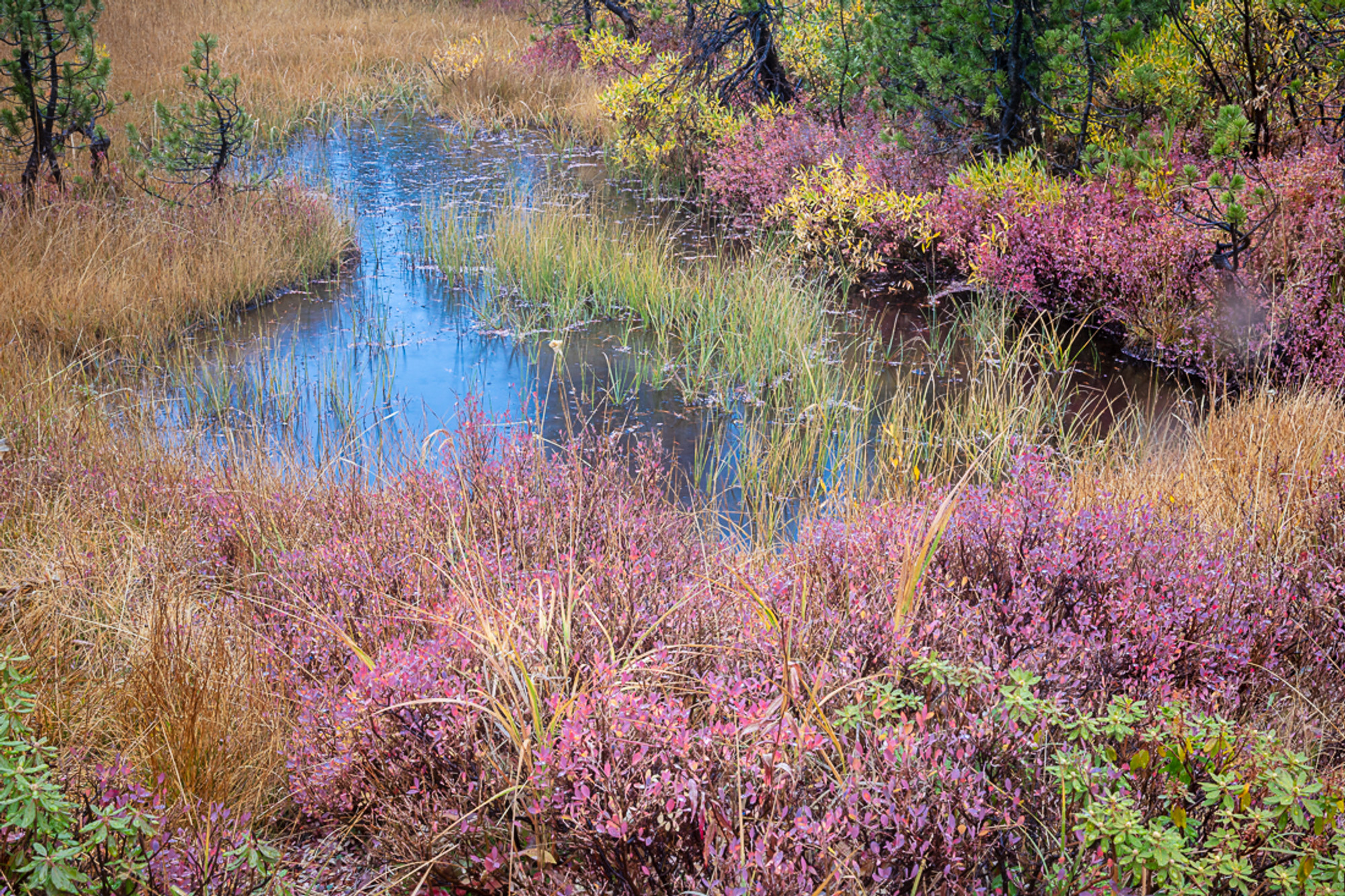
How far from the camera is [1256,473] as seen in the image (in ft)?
11.8

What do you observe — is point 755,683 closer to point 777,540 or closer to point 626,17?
point 777,540

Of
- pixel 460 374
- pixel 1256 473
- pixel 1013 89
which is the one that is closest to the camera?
pixel 1256 473

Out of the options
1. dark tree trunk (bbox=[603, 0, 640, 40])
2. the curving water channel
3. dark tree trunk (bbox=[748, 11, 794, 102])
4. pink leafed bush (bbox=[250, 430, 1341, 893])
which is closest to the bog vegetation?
pink leafed bush (bbox=[250, 430, 1341, 893])

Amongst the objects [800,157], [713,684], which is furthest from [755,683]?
[800,157]

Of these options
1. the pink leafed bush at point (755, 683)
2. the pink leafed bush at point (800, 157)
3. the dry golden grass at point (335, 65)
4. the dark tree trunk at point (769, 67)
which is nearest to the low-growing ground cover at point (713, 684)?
the pink leafed bush at point (755, 683)

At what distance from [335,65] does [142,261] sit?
9636 mm

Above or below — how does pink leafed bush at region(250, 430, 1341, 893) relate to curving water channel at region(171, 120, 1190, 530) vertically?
above

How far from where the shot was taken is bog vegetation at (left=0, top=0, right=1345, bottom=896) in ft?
5.77

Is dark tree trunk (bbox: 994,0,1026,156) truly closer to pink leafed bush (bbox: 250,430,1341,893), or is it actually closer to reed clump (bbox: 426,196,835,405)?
reed clump (bbox: 426,196,835,405)

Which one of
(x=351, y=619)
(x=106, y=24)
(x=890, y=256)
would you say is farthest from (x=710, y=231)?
(x=106, y=24)

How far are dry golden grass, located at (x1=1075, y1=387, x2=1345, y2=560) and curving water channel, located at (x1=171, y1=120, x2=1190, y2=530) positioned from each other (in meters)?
0.84

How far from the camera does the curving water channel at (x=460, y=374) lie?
5.31 metres

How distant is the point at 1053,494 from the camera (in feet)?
10.2

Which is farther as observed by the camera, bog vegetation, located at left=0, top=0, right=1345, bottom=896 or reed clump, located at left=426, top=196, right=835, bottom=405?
reed clump, located at left=426, top=196, right=835, bottom=405
